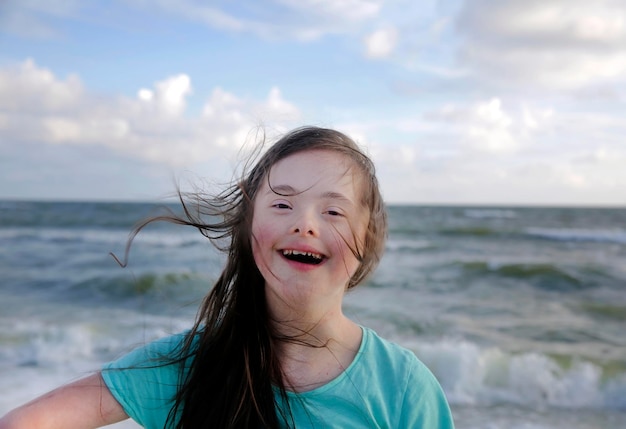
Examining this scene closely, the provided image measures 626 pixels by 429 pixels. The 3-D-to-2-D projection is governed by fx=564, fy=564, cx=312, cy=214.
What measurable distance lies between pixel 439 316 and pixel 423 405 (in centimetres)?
700

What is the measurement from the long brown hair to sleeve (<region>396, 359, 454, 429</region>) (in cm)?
31

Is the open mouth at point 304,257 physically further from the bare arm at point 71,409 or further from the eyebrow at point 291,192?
the bare arm at point 71,409

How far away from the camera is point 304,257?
1493 mm

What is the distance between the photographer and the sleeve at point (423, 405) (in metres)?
1.44

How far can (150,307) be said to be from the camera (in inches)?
328

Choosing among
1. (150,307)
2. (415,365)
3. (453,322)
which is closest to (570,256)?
(453,322)

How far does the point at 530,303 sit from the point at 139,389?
907cm

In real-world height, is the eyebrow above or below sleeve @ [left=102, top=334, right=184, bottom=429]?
above

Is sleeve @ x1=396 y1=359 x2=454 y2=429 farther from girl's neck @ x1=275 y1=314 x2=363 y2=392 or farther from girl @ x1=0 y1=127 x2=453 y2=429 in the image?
girl's neck @ x1=275 y1=314 x2=363 y2=392

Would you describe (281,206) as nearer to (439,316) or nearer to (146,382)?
(146,382)

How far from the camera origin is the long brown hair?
1.47m

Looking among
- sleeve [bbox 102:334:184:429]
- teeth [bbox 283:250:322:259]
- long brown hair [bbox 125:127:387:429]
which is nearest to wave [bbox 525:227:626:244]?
long brown hair [bbox 125:127:387:429]

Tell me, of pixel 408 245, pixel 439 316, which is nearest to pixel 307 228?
pixel 439 316

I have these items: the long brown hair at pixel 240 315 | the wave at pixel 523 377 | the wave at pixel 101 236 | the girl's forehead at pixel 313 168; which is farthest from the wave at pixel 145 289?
the girl's forehead at pixel 313 168
